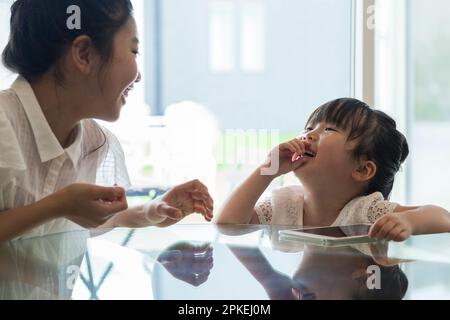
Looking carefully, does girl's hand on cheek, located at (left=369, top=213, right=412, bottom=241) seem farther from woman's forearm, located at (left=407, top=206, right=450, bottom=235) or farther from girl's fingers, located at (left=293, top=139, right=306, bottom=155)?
girl's fingers, located at (left=293, top=139, right=306, bottom=155)

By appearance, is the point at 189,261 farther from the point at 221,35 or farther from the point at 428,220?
the point at 221,35

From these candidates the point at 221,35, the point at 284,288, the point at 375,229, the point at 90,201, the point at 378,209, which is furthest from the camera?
the point at 221,35

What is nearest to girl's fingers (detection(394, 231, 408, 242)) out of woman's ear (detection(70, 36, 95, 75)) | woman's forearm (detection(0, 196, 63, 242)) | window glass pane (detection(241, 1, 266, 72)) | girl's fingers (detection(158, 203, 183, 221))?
girl's fingers (detection(158, 203, 183, 221))

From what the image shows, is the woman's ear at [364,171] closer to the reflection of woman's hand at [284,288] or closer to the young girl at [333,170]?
the young girl at [333,170]

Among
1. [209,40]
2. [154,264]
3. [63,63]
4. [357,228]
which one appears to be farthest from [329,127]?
[209,40]

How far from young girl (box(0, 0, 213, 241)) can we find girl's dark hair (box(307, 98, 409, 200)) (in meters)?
0.42

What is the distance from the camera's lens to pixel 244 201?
1223mm

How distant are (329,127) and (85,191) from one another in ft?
2.16

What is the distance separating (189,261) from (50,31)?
0.54 m

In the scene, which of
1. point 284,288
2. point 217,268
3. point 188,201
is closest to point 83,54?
point 188,201

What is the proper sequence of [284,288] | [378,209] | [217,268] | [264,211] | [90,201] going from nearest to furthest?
[284,288] < [217,268] < [90,201] < [378,209] < [264,211]

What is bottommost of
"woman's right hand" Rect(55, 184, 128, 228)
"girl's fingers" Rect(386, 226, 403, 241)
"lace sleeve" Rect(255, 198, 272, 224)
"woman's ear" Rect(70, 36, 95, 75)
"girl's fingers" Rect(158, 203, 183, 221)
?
"lace sleeve" Rect(255, 198, 272, 224)

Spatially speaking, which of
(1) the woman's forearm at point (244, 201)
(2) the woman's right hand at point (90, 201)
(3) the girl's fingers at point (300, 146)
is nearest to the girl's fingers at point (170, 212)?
(2) the woman's right hand at point (90, 201)

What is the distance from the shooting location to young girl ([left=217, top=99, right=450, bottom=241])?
122 centimetres
